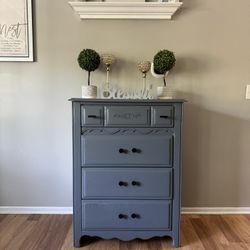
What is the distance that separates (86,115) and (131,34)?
85 centimetres

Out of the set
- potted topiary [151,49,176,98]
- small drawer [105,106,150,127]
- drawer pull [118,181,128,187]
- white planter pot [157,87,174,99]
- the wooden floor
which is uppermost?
potted topiary [151,49,176,98]

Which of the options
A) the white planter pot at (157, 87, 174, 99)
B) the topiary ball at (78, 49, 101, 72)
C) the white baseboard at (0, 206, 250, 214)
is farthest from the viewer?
the white baseboard at (0, 206, 250, 214)

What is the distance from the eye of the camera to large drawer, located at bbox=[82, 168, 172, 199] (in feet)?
6.31

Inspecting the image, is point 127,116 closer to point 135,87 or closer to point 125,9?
point 135,87

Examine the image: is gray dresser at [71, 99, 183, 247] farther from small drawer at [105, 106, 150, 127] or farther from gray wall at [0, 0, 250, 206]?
gray wall at [0, 0, 250, 206]

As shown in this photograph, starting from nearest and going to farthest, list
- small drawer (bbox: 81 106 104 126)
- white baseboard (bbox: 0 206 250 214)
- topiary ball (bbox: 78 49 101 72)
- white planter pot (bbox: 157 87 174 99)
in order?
small drawer (bbox: 81 106 104 126), topiary ball (bbox: 78 49 101 72), white planter pot (bbox: 157 87 174 99), white baseboard (bbox: 0 206 250 214)

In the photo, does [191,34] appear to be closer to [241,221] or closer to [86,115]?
[86,115]

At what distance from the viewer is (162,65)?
2.13 meters

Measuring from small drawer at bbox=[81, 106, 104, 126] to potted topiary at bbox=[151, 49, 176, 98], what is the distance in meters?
0.57

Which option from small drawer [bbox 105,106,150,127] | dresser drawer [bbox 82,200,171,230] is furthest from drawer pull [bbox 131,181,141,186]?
small drawer [bbox 105,106,150,127]

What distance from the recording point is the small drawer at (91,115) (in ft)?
6.17

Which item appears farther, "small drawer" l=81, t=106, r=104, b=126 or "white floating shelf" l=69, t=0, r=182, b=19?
"white floating shelf" l=69, t=0, r=182, b=19

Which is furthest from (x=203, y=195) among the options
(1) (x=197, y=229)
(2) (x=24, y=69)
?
(2) (x=24, y=69)

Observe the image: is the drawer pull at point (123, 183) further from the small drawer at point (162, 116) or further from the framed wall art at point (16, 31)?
the framed wall art at point (16, 31)
